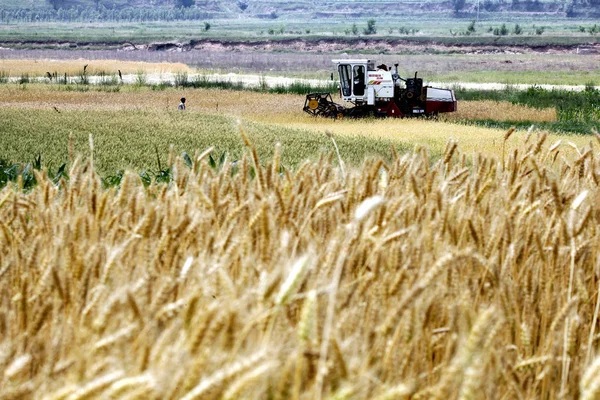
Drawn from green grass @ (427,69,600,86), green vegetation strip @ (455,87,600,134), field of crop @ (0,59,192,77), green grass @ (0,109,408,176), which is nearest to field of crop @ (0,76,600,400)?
green grass @ (0,109,408,176)

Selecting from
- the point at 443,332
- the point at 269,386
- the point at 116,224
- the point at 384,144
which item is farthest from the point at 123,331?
the point at 384,144

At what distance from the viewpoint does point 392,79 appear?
3027cm

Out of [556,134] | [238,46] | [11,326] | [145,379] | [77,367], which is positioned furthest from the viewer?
[238,46]

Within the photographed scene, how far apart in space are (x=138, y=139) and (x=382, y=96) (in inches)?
689

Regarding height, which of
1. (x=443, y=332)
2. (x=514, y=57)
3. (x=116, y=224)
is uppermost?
(x=116, y=224)

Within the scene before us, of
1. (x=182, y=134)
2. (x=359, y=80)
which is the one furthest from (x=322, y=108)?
(x=182, y=134)

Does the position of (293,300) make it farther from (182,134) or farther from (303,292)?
(182,134)

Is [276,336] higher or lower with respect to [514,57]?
higher

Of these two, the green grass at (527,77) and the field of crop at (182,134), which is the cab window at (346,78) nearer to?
the field of crop at (182,134)

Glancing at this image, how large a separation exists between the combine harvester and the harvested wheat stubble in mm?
26261

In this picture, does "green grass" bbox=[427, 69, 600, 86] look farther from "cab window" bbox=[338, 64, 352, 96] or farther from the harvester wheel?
the harvester wheel

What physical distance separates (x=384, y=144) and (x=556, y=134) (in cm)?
970

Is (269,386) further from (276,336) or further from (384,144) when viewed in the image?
→ (384,144)

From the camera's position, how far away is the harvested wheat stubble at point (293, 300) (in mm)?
1487
